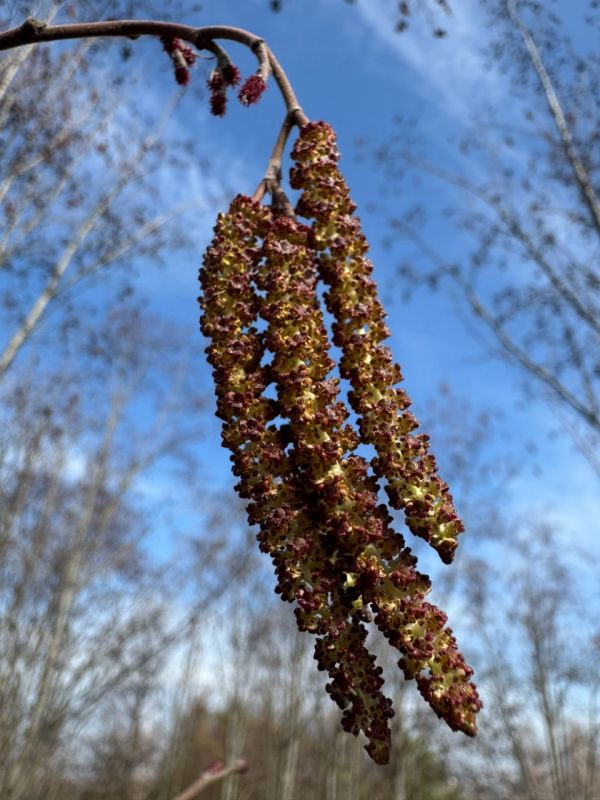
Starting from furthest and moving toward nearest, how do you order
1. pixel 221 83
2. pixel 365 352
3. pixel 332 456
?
pixel 221 83 < pixel 365 352 < pixel 332 456

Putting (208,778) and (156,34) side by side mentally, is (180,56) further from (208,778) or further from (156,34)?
(208,778)

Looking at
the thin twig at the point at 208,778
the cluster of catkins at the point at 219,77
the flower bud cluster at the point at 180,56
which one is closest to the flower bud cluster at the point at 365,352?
the cluster of catkins at the point at 219,77

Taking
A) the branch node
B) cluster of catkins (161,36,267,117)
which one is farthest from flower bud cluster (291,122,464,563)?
the branch node

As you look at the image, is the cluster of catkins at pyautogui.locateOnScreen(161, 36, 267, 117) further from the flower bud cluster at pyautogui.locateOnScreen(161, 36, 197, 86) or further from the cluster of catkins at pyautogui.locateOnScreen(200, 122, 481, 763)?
the cluster of catkins at pyautogui.locateOnScreen(200, 122, 481, 763)

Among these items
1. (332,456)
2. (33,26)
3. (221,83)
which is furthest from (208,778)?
(33,26)

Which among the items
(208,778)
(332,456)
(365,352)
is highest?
(365,352)

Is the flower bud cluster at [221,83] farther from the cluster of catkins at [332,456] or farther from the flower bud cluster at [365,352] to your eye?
the cluster of catkins at [332,456]

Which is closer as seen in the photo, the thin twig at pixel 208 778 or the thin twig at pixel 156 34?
the thin twig at pixel 156 34

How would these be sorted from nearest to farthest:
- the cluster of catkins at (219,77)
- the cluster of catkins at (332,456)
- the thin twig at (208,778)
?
the cluster of catkins at (332,456)
the cluster of catkins at (219,77)
the thin twig at (208,778)
